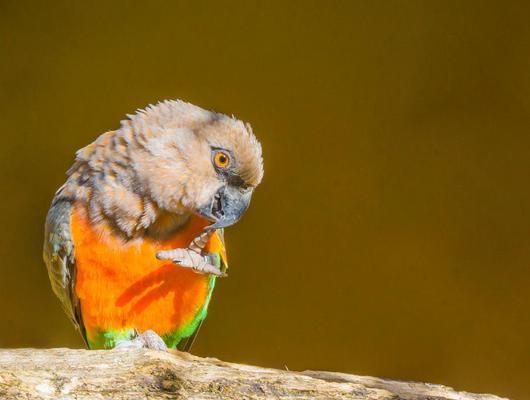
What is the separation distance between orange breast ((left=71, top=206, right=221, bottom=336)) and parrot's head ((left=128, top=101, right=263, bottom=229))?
16 centimetres

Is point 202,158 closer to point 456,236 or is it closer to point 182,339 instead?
point 182,339

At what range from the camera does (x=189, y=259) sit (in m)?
2.62

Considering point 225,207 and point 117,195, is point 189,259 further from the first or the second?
point 117,195

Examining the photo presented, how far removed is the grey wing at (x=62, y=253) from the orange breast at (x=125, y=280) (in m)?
0.03

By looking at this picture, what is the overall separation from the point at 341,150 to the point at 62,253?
1.83 metres

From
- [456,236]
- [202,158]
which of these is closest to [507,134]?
[456,236]

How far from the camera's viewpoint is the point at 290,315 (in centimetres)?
423

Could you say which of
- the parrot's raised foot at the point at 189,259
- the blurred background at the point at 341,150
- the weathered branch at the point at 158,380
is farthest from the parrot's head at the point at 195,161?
the blurred background at the point at 341,150

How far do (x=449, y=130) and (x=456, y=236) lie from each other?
610 mm

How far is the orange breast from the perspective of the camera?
2637 millimetres

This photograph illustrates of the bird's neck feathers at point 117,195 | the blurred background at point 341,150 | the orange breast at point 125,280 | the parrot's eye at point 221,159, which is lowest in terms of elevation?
the orange breast at point 125,280

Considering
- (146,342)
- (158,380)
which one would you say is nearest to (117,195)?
(146,342)

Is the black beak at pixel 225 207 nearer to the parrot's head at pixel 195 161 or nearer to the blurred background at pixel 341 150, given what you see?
the parrot's head at pixel 195 161

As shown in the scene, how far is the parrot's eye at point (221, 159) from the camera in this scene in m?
2.76
